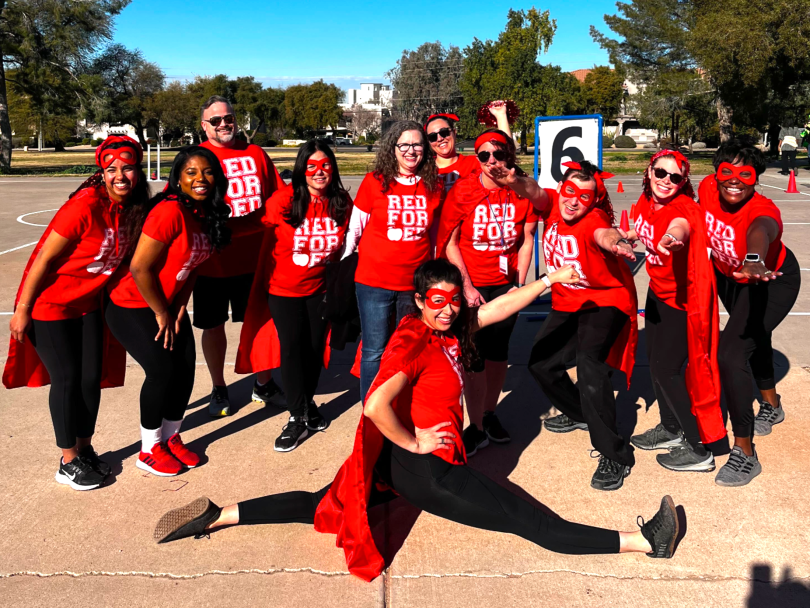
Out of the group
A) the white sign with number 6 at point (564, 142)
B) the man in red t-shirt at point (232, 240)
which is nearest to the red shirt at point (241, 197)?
the man in red t-shirt at point (232, 240)

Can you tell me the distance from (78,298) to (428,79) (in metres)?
73.4

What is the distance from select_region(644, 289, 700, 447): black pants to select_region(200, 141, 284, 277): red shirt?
2.59 meters

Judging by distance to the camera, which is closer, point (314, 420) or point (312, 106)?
point (314, 420)

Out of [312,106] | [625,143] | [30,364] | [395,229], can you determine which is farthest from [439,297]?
[312,106]

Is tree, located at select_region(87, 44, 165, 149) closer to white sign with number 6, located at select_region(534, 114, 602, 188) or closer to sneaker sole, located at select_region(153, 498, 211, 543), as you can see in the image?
white sign with number 6, located at select_region(534, 114, 602, 188)

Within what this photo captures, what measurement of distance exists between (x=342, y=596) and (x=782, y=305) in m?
3.15

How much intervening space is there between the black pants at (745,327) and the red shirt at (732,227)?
4.1 inches

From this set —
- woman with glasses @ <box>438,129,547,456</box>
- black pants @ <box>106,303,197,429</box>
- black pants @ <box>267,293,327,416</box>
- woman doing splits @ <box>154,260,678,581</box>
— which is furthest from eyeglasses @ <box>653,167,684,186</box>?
black pants @ <box>106,303,197,429</box>

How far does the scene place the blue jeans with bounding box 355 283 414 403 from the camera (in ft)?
14.3

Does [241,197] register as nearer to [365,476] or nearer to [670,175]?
[365,476]

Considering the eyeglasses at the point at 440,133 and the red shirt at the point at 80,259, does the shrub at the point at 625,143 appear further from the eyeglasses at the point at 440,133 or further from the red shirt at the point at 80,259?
the red shirt at the point at 80,259

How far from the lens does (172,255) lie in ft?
13.3

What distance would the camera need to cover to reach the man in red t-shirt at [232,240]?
496cm

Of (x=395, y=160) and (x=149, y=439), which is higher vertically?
(x=395, y=160)
